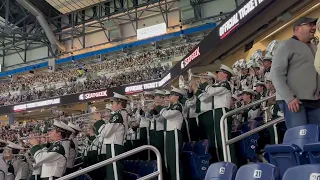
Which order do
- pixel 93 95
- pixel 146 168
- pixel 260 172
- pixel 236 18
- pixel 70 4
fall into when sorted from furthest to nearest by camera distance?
pixel 70 4, pixel 93 95, pixel 236 18, pixel 146 168, pixel 260 172

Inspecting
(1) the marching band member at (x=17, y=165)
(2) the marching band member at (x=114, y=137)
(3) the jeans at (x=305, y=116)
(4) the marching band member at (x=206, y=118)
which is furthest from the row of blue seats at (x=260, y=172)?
(1) the marching band member at (x=17, y=165)

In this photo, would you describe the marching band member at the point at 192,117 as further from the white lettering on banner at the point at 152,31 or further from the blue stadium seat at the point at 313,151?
the white lettering on banner at the point at 152,31

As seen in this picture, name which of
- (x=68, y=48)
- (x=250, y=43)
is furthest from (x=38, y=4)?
(x=250, y=43)

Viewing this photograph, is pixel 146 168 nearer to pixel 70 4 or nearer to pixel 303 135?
pixel 303 135

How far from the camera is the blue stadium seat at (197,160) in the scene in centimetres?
432

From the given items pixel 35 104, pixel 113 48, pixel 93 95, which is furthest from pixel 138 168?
pixel 113 48

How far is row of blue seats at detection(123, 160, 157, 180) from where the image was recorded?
14.5ft

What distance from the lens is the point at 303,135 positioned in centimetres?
234

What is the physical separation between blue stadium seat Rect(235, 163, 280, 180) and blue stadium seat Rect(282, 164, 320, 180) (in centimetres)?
16

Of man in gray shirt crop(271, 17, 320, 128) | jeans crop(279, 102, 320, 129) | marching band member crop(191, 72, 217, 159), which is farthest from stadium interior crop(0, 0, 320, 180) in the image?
jeans crop(279, 102, 320, 129)

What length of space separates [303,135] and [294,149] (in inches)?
9.4

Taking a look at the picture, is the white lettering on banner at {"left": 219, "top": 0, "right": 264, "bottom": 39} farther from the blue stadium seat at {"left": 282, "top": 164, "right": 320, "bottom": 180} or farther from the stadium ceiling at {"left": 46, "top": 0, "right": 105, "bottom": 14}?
the stadium ceiling at {"left": 46, "top": 0, "right": 105, "bottom": 14}

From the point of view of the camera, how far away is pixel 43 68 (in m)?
19.8

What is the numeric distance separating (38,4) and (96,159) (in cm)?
1566
